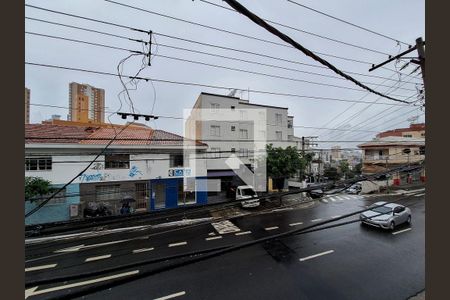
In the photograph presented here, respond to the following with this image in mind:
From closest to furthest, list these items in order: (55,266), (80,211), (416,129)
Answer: (55,266) → (80,211) → (416,129)

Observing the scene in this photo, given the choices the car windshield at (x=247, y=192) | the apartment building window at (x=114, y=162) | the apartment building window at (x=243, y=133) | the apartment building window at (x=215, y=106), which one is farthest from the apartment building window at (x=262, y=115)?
the apartment building window at (x=114, y=162)

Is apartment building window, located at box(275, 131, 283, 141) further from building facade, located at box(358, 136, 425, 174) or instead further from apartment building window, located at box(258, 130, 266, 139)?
building facade, located at box(358, 136, 425, 174)

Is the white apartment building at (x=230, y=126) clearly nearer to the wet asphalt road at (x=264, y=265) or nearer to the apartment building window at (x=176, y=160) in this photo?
the apartment building window at (x=176, y=160)

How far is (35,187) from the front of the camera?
11.3 m

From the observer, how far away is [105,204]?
46.2 feet

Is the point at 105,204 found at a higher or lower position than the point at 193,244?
higher

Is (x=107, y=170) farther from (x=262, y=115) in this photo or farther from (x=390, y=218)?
(x=262, y=115)

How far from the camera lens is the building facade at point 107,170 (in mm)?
12562

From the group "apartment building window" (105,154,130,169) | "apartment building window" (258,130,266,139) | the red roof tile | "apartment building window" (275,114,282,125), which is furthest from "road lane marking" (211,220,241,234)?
"apartment building window" (275,114,282,125)

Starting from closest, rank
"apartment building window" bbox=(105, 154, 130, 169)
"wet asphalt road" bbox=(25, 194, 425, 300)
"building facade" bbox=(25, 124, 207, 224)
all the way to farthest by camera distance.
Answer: "wet asphalt road" bbox=(25, 194, 425, 300), "building facade" bbox=(25, 124, 207, 224), "apartment building window" bbox=(105, 154, 130, 169)

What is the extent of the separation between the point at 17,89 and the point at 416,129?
4849 centimetres

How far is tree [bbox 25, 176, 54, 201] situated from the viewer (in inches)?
439

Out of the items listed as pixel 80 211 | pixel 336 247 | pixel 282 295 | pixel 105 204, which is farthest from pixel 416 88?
pixel 80 211

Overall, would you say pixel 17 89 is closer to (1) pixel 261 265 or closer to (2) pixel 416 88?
(1) pixel 261 265
